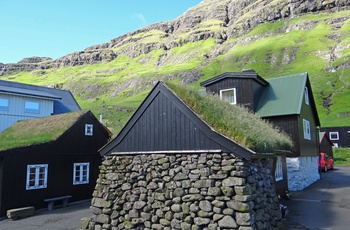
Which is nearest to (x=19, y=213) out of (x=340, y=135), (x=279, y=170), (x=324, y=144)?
(x=279, y=170)

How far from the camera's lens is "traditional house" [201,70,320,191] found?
20922 mm

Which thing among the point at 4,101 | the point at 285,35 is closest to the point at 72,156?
the point at 4,101

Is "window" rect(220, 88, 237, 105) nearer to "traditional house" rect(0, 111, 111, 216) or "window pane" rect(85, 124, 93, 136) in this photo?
"traditional house" rect(0, 111, 111, 216)

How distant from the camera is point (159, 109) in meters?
11.4

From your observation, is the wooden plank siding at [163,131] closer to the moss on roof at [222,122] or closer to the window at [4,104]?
the moss on roof at [222,122]

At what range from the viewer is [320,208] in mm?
14828

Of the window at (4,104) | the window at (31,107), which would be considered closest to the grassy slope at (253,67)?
the window at (31,107)

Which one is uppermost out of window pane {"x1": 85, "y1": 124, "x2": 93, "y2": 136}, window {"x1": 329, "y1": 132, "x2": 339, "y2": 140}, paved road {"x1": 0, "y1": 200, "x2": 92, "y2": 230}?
window {"x1": 329, "y1": 132, "x2": 339, "y2": 140}

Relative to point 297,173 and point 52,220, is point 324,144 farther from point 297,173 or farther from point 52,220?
point 52,220

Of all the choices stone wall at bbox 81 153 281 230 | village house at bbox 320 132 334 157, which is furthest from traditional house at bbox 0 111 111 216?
village house at bbox 320 132 334 157

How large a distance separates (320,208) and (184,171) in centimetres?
946

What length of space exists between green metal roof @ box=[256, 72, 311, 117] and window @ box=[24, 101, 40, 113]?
2086cm

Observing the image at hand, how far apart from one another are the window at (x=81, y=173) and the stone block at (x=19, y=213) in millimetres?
4209

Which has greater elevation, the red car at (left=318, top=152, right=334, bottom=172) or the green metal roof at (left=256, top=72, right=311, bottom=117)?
the green metal roof at (left=256, top=72, right=311, bottom=117)
